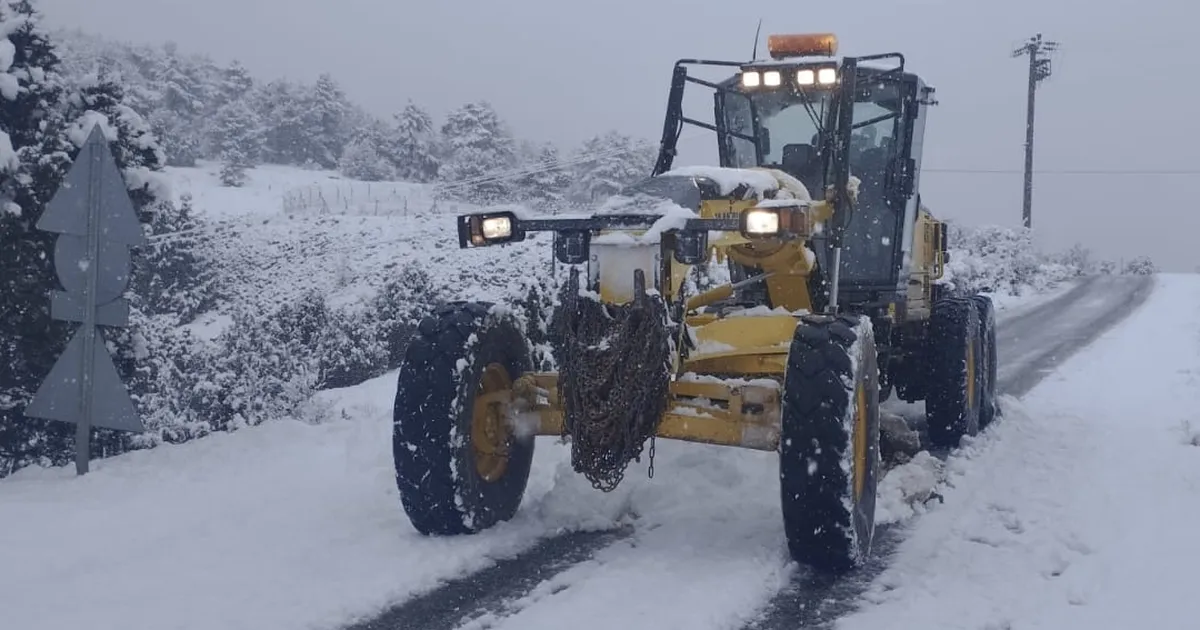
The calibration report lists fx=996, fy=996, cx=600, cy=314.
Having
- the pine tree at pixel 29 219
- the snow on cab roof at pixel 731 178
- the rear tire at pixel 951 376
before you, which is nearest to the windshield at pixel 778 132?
the snow on cab roof at pixel 731 178

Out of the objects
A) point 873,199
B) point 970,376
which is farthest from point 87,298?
point 970,376

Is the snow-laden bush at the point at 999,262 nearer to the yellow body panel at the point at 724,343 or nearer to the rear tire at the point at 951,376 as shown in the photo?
the rear tire at the point at 951,376

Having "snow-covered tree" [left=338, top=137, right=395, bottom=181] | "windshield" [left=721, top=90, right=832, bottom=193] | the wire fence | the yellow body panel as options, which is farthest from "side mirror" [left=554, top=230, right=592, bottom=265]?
"snow-covered tree" [left=338, top=137, right=395, bottom=181]

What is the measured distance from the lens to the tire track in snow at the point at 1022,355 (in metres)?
4.11

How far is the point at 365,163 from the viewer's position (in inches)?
1656

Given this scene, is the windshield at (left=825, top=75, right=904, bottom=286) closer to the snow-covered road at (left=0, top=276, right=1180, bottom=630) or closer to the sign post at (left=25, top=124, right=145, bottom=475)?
the snow-covered road at (left=0, top=276, right=1180, bottom=630)

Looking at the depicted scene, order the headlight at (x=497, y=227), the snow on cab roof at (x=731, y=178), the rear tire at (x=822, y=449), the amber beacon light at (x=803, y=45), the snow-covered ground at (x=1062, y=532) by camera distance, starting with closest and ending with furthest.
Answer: the snow-covered ground at (x=1062, y=532)
the rear tire at (x=822, y=449)
the headlight at (x=497, y=227)
the snow on cab roof at (x=731, y=178)
the amber beacon light at (x=803, y=45)

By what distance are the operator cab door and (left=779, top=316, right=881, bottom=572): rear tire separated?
10.5ft

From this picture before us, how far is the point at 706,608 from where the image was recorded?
3996 mm

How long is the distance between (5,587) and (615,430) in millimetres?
2637

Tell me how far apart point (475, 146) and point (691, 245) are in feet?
113

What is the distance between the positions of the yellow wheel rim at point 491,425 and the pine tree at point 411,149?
38.0 metres

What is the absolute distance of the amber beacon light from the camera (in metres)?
6.32

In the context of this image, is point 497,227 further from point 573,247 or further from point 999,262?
point 999,262
